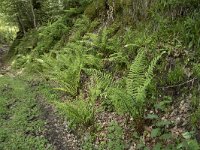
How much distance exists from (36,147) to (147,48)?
3.24 m

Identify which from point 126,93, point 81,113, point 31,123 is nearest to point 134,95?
point 126,93

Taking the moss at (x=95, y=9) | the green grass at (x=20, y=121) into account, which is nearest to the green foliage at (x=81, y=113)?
the green grass at (x=20, y=121)

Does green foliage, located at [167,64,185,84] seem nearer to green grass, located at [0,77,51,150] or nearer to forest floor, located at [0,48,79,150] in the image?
forest floor, located at [0,48,79,150]

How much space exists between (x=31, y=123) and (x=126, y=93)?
302cm

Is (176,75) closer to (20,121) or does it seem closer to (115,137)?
(115,137)

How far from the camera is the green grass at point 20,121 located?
6715 millimetres

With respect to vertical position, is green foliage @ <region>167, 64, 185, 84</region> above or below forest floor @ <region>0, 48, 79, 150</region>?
above

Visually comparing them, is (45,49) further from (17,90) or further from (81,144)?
(81,144)

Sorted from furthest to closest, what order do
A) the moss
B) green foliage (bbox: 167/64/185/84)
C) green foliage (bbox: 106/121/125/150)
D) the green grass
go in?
the moss, the green grass, green foliage (bbox: 167/64/185/84), green foliage (bbox: 106/121/125/150)

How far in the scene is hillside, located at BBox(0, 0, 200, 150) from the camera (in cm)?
534

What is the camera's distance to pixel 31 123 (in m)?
7.55

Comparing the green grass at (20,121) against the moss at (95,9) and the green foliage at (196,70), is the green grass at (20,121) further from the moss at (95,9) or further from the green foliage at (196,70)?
the moss at (95,9)

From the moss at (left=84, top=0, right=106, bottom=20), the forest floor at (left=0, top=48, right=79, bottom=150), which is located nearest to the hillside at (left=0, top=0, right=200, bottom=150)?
the forest floor at (left=0, top=48, right=79, bottom=150)

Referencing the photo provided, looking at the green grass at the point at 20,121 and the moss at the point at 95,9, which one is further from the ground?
the moss at the point at 95,9
